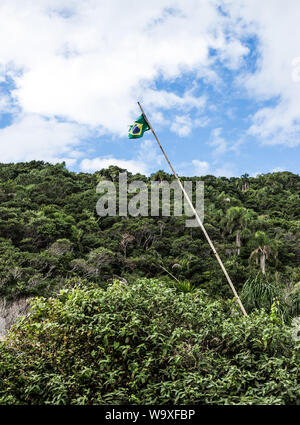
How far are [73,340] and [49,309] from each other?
0.51 meters

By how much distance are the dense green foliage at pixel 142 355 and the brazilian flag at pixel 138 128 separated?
3381 mm

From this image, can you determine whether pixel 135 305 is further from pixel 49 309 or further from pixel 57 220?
pixel 57 220

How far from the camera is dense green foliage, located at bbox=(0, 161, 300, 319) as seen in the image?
21.3 metres

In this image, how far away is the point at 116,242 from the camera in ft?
90.7

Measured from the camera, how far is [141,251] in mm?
28281

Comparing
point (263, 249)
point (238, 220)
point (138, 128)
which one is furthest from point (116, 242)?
point (138, 128)

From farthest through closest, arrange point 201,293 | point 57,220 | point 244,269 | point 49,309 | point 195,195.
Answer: point 195,195
point 57,220
point 244,269
point 201,293
point 49,309

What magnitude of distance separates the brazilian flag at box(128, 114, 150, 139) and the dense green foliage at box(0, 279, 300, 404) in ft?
11.1

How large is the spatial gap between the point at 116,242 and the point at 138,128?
21648 mm

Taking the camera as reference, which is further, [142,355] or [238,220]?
[238,220]

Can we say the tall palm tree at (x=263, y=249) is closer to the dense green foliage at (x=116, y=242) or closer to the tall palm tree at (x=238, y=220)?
the dense green foliage at (x=116, y=242)

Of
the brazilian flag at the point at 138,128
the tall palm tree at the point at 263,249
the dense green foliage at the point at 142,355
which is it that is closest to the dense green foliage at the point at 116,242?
the tall palm tree at the point at 263,249

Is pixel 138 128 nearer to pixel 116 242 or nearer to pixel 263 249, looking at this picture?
pixel 116 242
